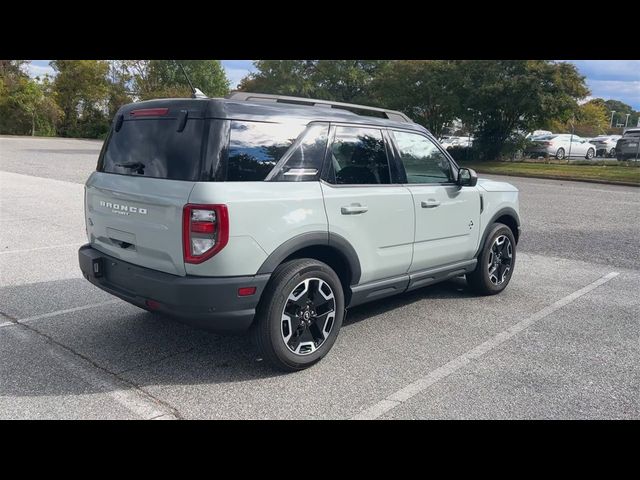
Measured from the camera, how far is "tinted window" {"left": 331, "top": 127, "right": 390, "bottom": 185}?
13.8 feet

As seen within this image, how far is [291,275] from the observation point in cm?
368

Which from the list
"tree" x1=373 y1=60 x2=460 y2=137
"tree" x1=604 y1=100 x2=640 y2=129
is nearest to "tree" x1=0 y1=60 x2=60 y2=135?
"tree" x1=373 y1=60 x2=460 y2=137

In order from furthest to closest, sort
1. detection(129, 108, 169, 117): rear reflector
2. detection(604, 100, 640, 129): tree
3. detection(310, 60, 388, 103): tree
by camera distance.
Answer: detection(604, 100, 640, 129): tree, detection(310, 60, 388, 103): tree, detection(129, 108, 169, 117): rear reflector

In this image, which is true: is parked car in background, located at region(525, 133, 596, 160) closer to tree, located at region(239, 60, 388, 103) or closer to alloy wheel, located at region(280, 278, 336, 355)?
tree, located at region(239, 60, 388, 103)

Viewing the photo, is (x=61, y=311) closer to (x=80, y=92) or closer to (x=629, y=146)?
(x=629, y=146)

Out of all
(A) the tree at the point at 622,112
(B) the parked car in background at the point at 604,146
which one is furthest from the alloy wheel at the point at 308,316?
(A) the tree at the point at 622,112

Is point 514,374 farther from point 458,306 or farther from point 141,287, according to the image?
point 141,287

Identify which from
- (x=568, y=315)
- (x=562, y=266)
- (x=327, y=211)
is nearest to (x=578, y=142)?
(x=562, y=266)

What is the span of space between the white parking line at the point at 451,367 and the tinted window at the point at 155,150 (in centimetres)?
188

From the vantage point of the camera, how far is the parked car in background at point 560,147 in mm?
28734

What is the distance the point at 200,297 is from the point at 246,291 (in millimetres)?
300

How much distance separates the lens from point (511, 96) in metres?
25.9

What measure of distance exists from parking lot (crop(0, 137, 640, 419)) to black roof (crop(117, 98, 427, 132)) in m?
1.83
